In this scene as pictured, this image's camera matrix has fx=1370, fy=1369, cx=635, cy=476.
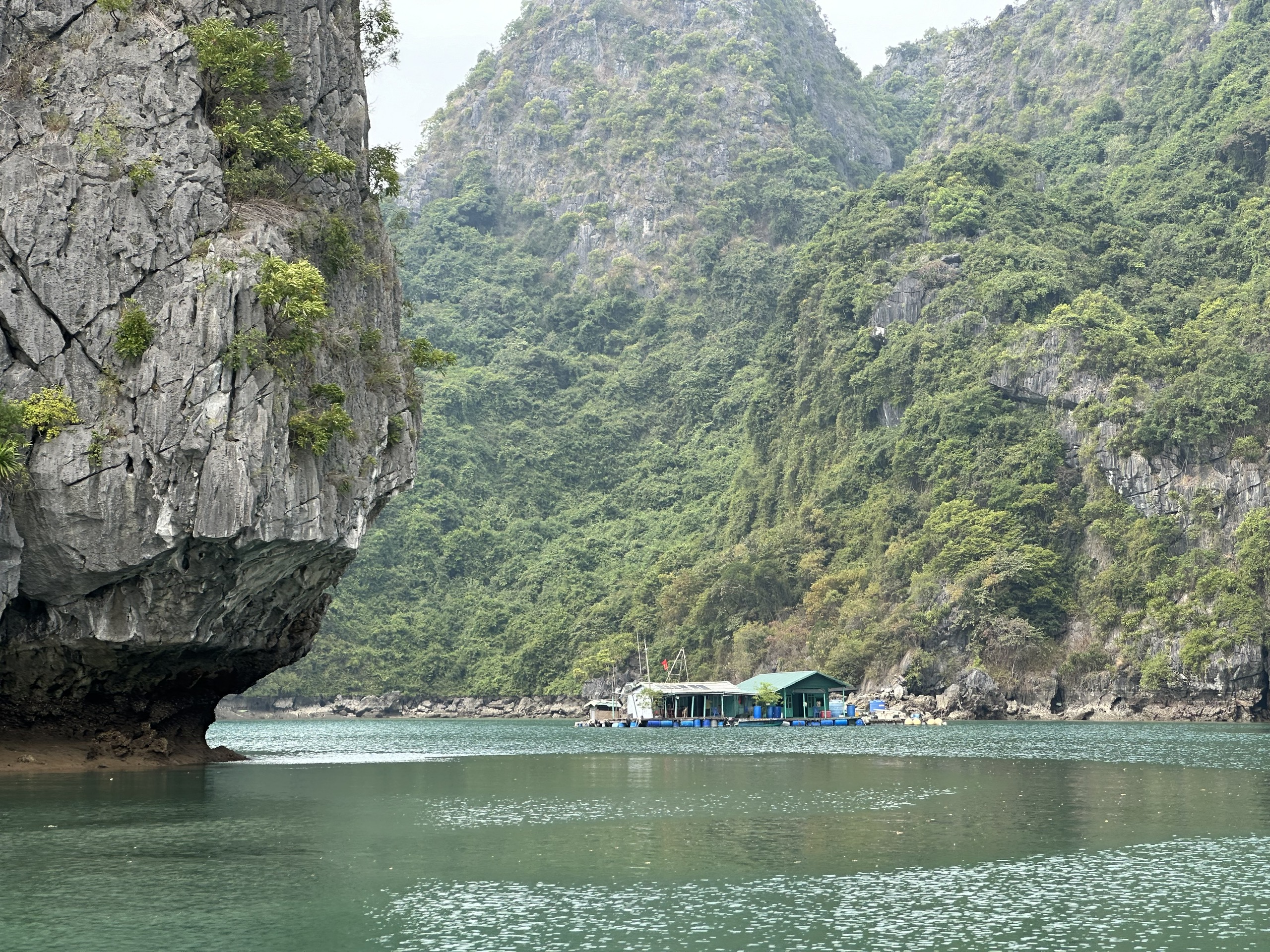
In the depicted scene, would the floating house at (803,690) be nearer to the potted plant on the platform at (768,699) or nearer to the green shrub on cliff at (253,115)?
the potted plant on the platform at (768,699)

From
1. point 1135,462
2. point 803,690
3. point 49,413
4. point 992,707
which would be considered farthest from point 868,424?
point 49,413

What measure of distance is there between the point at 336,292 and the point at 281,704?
8661cm

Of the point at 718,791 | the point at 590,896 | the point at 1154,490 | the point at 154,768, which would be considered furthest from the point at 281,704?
the point at 590,896

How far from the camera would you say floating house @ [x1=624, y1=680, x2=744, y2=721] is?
8100 cm

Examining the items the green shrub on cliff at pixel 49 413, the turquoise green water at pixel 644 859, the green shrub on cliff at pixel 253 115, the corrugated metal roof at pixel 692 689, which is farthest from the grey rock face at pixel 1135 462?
the green shrub on cliff at pixel 49 413

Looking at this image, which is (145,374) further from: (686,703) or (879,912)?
(686,703)

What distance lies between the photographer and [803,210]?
152625 millimetres

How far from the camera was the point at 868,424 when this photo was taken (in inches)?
4345

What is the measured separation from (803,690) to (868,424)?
3471cm

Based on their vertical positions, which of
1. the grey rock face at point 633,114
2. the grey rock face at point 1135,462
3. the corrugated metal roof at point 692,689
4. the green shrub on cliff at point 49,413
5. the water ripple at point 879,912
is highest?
the grey rock face at point 633,114

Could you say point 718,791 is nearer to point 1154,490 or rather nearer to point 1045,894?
point 1045,894

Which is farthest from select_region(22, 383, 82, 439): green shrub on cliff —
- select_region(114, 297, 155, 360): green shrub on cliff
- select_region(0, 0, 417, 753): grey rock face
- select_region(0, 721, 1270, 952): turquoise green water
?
select_region(0, 721, 1270, 952): turquoise green water

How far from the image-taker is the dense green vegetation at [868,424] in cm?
8750

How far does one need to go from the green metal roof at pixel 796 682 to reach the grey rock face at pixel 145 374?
152 feet
